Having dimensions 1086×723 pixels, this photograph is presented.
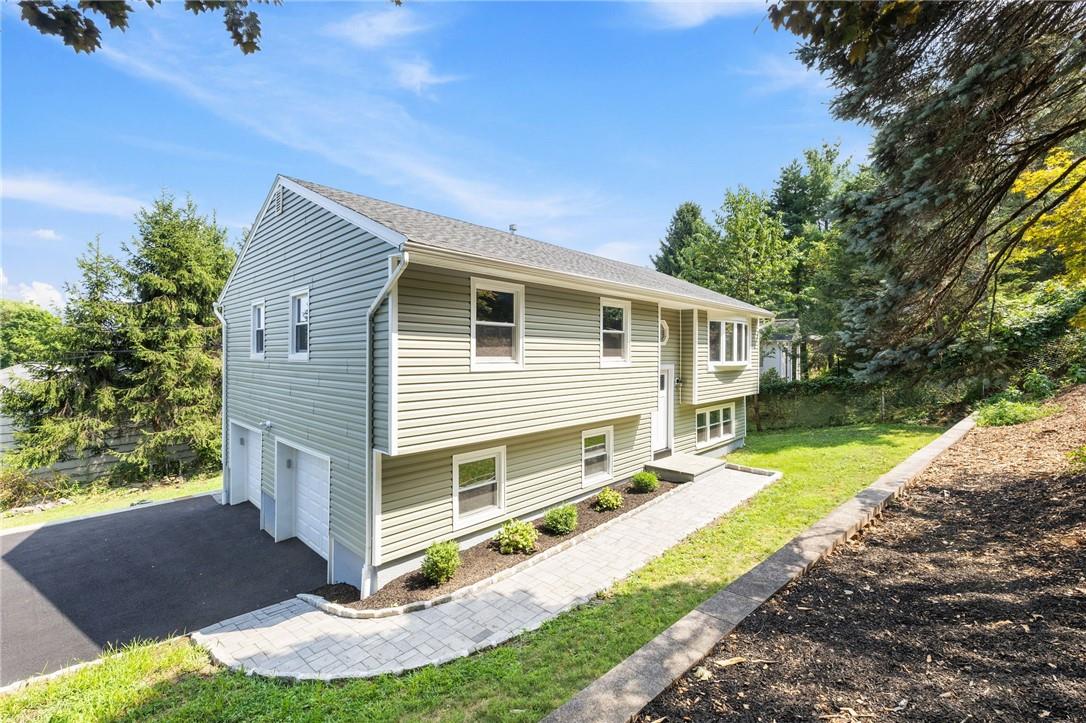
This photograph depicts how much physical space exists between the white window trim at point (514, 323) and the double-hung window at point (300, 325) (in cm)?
348

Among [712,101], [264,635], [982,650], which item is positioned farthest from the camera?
[712,101]

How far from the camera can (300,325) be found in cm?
871

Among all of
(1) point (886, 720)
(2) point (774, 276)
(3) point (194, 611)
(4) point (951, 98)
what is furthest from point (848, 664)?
(2) point (774, 276)

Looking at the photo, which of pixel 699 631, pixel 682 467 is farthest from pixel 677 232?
pixel 699 631

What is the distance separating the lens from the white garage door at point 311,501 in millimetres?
8258

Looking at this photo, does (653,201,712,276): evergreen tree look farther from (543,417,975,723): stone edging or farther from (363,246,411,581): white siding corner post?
(363,246,411,581): white siding corner post

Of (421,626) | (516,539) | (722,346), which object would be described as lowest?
(421,626)

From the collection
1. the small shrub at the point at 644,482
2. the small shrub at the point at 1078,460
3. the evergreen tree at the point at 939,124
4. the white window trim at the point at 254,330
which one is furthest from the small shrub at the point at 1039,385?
the white window trim at the point at 254,330

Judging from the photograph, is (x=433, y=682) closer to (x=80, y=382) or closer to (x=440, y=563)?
(x=440, y=563)

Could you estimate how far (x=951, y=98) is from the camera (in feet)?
15.6

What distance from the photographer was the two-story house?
6.51m

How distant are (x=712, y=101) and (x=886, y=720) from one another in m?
10.0

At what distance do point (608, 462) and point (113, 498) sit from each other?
47.2 ft

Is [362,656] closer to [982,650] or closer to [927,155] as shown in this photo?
[982,650]
